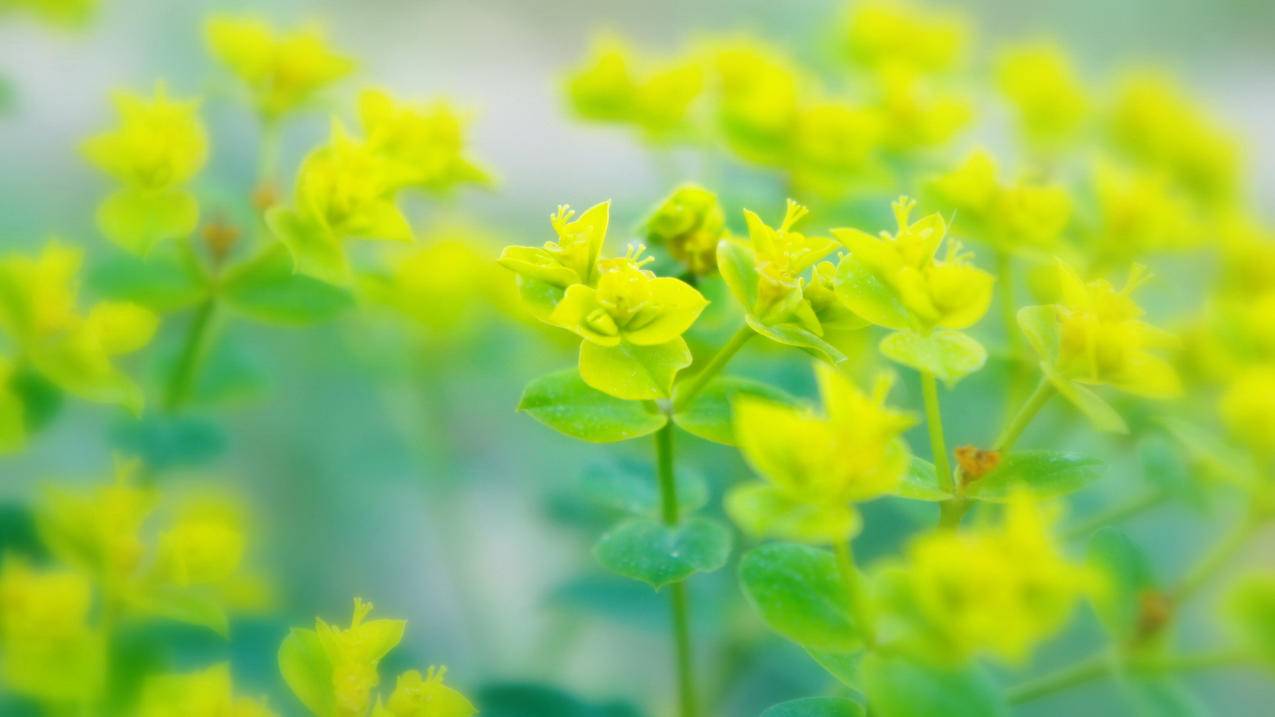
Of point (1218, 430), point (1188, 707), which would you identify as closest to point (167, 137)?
point (1188, 707)

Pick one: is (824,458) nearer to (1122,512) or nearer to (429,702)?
(429,702)

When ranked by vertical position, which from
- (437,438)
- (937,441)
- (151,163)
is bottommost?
(437,438)

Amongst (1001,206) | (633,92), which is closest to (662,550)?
(1001,206)

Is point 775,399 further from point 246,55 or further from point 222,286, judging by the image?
point 246,55

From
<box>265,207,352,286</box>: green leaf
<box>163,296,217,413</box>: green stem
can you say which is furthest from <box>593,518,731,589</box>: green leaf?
<box>163,296,217,413</box>: green stem

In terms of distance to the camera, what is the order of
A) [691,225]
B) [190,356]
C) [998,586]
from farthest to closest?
1. [190,356]
2. [691,225]
3. [998,586]

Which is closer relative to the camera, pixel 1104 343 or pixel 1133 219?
pixel 1104 343
